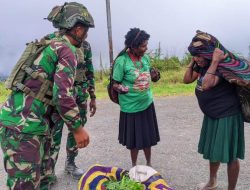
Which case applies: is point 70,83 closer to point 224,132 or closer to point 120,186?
point 120,186

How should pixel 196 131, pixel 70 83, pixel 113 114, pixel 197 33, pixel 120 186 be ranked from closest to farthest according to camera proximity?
pixel 70 83, pixel 120 186, pixel 197 33, pixel 196 131, pixel 113 114

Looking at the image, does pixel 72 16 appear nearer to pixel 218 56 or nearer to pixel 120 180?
pixel 218 56

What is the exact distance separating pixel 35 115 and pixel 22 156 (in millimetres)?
343

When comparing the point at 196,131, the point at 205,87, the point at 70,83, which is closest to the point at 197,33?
the point at 205,87

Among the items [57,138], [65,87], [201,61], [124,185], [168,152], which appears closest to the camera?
[65,87]

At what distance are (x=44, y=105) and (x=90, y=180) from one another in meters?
0.97

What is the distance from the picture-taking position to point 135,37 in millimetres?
4445

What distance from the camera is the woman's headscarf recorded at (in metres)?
3.65

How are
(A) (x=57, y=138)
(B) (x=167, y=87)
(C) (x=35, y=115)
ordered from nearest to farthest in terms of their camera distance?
(C) (x=35, y=115) < (A) (x=57, y=138) < (B) (x=167, y=87)

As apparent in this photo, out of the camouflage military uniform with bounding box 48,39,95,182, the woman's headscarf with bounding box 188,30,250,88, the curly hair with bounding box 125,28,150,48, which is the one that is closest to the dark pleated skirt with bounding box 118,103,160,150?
the camouflage military uniform with bounding box 48,39,95,182

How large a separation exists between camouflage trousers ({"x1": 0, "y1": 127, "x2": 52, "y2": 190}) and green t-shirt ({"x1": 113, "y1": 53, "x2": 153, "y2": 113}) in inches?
61.7

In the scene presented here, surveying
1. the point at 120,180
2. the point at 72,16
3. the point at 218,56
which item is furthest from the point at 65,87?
the point at 218,56

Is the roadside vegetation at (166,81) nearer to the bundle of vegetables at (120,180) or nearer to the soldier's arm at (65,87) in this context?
the bundle of vegetables at (120,180)

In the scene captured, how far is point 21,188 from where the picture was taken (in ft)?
10.4
